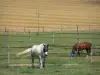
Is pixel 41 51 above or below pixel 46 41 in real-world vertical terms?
above

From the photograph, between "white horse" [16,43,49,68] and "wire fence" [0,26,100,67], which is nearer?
"white horse" [16,43,49,68]

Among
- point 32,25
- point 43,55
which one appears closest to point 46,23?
point 32,25

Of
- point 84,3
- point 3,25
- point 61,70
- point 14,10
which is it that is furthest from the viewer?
point 84,3

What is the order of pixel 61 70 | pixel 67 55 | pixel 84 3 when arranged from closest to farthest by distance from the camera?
pixel 61 70, pixel 67 55, pixel 84 3

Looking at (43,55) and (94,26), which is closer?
(43,55)

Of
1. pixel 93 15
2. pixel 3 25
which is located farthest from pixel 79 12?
pixel 3 25

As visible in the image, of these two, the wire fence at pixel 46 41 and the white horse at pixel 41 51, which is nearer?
the white horse at pixel 41 51

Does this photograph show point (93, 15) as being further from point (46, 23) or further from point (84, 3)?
point (46, 23)

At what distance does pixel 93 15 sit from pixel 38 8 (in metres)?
8.03

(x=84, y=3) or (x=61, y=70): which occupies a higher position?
(x=84, y=3)

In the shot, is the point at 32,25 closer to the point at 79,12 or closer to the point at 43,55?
the point at 79,12

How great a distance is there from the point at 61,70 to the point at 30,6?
126ft

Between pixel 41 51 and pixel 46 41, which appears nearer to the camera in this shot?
pixel 41 51

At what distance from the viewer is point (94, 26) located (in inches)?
1818
